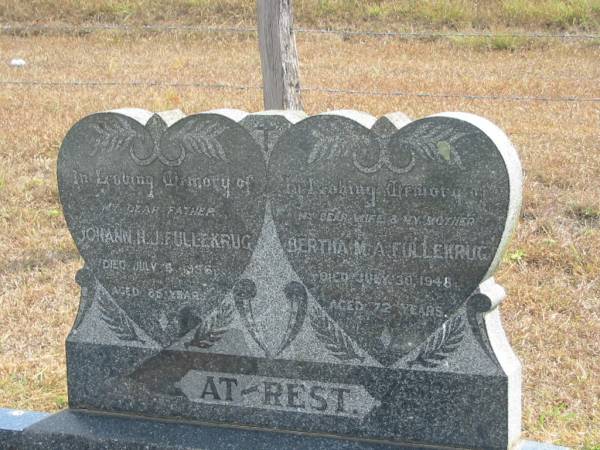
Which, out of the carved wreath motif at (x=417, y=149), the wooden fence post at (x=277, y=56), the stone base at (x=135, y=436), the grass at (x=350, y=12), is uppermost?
the grass at (x=350, y=12)

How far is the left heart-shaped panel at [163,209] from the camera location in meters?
3.45

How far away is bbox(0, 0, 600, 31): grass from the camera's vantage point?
1436 centimetres

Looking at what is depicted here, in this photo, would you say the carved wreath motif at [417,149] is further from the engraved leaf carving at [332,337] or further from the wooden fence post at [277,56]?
the wooden fence post at [277,56]

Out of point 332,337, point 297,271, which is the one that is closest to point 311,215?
point 297,271

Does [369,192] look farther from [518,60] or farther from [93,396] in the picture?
[518,60]

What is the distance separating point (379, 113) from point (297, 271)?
519 centimetres

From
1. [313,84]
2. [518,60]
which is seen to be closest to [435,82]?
[313,84]

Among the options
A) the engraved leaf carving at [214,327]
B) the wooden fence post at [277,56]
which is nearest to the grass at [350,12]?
the wooden fence post at [277,56]

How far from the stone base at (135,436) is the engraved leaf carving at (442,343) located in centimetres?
29

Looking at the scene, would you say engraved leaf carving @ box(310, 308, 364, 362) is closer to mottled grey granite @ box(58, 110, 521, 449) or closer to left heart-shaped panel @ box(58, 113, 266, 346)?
mottled grey granite @ box(58, 110, 521, 449)

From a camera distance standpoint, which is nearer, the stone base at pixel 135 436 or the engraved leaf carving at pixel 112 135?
the stone base at pixel 135 436

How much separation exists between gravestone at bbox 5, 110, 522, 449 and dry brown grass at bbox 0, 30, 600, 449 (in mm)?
725

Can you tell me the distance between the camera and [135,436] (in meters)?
3.53

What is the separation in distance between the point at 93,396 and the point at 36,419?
219 mm
